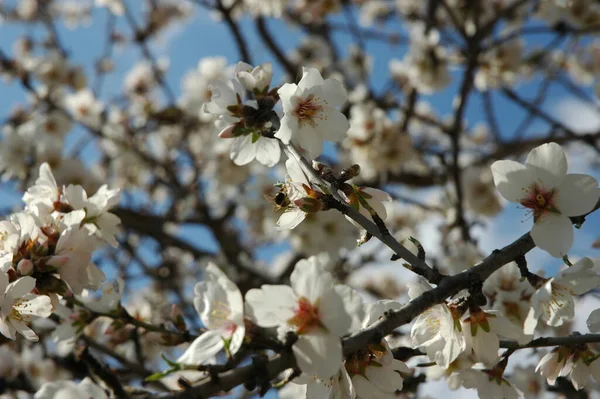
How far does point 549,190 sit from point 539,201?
0.14ft

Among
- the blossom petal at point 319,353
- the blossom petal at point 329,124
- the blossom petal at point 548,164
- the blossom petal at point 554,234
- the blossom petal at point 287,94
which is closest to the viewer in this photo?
the blossom petal at point 319,353

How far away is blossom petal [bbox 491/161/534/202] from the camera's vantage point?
124 centimetres

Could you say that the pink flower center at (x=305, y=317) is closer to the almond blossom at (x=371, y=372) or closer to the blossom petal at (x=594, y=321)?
the almond blossom at (x=371, y=372)

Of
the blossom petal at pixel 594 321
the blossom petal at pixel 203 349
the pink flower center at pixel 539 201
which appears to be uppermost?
the blossom petal at pixel 203 349

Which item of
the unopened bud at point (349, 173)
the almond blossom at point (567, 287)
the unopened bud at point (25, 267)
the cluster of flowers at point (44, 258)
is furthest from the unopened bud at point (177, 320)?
the almond blossom at point (567, 287)

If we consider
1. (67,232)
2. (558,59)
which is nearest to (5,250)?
(67,232)

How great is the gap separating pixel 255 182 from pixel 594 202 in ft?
10.2

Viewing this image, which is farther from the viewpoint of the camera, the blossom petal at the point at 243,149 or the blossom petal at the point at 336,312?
the blossom petal at the point at 243,149

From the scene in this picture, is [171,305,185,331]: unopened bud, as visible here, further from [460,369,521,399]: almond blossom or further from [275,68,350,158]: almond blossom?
[460,369,521,399]: almond blossom

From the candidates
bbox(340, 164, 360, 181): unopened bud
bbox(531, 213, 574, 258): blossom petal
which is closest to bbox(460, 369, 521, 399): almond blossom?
bbox(531, 213, 574, 258): blossom petal

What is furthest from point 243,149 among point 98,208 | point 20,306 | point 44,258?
point 20,306

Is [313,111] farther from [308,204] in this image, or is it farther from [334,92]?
[308,204]

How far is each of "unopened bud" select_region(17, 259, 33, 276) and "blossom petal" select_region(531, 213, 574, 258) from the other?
114cm

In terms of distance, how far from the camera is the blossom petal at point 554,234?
3.59ft
